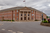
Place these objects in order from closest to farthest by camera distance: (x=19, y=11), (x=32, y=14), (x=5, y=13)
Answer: (x=19, y=11) → (x=32, y=14) → (x=5, y=13)

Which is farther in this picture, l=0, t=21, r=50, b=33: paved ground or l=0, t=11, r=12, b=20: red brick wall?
l=0, t=11, r=12, b=20: red brick wall

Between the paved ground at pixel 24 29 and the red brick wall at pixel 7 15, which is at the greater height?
the red brick wall at pixel 7 15

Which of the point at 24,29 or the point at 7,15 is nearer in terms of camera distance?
the point at 24,29

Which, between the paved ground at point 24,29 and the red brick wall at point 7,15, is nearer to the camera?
the paved ground at point 24,29

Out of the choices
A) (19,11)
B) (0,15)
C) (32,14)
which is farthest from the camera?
(0,15)

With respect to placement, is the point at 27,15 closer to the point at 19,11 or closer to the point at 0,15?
the point at 19,11

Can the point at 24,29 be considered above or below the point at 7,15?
below

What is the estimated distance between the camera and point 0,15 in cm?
5681

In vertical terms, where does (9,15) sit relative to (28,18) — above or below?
above

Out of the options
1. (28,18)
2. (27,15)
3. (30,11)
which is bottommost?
(28,18)

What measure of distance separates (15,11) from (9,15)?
28.5 feet

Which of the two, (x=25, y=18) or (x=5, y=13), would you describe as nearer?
(x=25, y=18)

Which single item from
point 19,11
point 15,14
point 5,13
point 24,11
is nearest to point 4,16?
point 5,13

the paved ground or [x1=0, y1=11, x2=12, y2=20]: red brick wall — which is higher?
[x1=0, y1=11, x2=12, y2=20]: red brick wall
